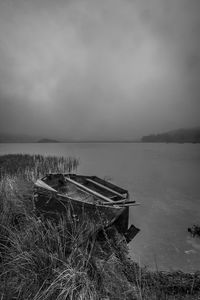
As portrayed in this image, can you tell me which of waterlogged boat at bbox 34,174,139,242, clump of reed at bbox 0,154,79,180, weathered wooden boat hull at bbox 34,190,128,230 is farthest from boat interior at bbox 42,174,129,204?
clump of reed at bbox 0,154,79,180

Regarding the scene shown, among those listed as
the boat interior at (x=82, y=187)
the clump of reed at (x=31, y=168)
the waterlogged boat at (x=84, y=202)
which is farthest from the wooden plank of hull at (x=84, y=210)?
the clump of reed at (x=31, y=168)

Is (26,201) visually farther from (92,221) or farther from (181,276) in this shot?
(181,276)

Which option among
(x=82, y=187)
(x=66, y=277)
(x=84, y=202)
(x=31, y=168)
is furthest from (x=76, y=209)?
(x=31, y=168)

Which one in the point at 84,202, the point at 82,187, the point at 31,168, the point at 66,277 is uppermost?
the point at 84,202

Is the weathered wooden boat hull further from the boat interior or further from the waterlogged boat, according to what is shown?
the boat interior

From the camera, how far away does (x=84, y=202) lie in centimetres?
533

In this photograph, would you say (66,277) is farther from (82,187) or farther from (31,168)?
(31,168)

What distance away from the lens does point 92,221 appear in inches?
207

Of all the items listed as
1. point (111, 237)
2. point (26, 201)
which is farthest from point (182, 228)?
point (26, 201)

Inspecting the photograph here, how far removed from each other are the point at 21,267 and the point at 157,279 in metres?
2.59

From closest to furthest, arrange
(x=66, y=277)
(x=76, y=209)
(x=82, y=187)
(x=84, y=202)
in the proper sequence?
(x=66, y=277) < (x=84, y=202) < (x=76, y=209) < (x=82, y=187)

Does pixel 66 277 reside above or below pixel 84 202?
below

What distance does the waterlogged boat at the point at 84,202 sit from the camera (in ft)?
17.4

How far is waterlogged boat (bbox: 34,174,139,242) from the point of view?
17.4ft
